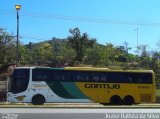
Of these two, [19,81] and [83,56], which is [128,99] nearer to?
[19,81]

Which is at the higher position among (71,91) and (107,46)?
(107,46)

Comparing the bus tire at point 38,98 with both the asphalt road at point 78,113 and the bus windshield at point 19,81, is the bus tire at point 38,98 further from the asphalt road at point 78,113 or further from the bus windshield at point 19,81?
the asphalt road at point 78,113

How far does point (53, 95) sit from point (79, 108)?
26.2 meters

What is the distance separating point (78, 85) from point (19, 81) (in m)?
4.32

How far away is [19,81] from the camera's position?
31.3 metres

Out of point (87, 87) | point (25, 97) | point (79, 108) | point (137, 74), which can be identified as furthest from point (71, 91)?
point (79, 108)

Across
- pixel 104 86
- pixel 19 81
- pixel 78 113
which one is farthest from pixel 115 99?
pixel 78 113

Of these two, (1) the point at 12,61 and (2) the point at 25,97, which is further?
(1) the point at 12,61

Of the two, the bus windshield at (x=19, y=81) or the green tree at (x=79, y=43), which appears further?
the green tree at (x=79, y=43)

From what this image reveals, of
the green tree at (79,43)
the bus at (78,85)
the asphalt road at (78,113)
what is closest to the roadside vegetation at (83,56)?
the green tree at (79,43)

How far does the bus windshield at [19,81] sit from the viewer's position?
3117 cm

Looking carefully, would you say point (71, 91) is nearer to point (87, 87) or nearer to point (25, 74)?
point (87, 87)

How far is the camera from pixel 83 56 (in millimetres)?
70938

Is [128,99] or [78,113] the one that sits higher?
[78,113]
